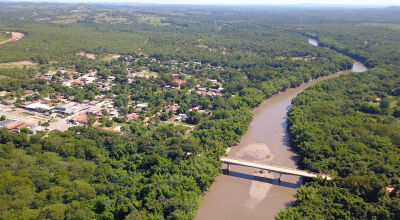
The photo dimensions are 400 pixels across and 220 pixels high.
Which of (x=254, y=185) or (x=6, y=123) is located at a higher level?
(x=6, y=123)

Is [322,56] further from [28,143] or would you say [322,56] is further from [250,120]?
[28,143]

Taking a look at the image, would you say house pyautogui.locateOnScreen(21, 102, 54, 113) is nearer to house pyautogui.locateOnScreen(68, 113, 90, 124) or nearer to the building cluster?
the building cluster

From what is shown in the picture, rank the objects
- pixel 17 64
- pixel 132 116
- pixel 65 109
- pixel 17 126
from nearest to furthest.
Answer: pixel 17 126 < pixel 132 116 < pixel 65 109 < pixel 17 64

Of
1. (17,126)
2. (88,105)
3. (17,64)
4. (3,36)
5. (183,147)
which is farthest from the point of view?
(3,36)

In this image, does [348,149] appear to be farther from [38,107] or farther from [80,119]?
[38,107]

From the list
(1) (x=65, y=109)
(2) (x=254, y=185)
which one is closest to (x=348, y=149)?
(2) (x=254, y=185)

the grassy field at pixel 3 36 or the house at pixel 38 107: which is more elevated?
the grassy field at pixel 3 36

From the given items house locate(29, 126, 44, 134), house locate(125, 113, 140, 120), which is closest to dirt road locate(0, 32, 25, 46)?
house locate(29, 126, 44, 134)

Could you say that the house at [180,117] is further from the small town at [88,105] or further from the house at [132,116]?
the house at [132,116]

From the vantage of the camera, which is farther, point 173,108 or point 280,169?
point 173,108

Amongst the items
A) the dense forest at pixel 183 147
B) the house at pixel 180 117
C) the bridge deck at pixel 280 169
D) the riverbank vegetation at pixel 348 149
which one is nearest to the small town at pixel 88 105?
the house at pixel 180 117
